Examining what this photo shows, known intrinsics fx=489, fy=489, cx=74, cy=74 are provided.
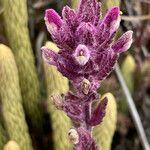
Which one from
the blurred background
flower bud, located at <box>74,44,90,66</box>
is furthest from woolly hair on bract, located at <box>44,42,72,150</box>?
flower bud, located at <box>74,44,90,66</box>

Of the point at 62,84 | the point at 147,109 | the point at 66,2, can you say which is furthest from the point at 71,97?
the point at 147,109

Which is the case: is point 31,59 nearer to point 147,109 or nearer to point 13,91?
point 13,91

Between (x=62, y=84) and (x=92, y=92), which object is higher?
(x=92, y=92)

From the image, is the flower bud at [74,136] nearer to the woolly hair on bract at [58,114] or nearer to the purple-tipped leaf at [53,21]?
the purple-tipped leaf at [53,21]

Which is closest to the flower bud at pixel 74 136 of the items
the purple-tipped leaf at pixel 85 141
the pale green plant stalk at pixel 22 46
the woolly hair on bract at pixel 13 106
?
the purple-tipped leaf at pixel 85 141

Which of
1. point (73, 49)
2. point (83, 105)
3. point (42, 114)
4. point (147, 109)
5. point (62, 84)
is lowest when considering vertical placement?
point (147, 109)

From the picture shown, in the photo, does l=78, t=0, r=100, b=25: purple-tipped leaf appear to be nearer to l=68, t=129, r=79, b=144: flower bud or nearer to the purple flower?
the purple flower

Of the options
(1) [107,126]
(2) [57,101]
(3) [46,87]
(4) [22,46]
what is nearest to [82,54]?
(2) [57,101]
